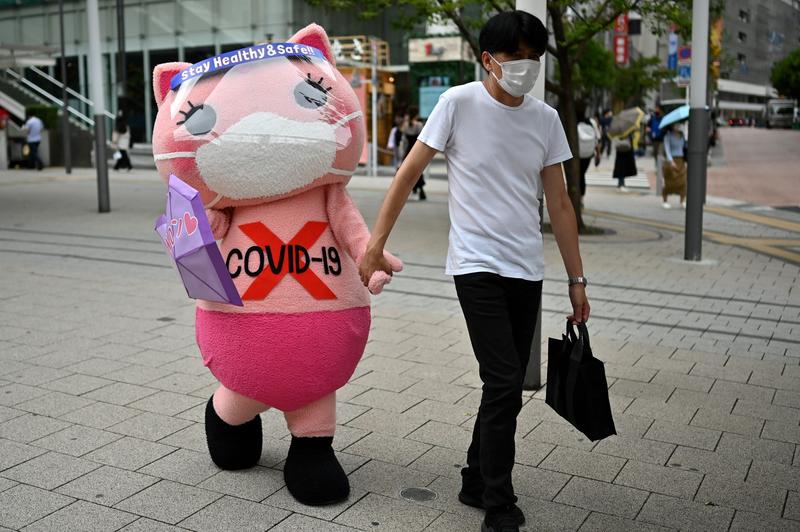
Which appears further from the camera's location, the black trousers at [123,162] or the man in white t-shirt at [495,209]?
the black trousers at [123,162]

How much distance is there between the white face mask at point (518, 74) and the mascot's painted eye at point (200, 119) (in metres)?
1.13

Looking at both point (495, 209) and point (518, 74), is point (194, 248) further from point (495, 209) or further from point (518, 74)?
point (518, 74)

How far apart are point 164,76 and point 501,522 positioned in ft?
7.46

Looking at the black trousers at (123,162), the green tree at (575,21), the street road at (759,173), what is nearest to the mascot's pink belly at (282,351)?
the green tree at (575,21)

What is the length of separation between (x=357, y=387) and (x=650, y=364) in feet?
6.37

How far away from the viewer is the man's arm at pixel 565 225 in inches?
140

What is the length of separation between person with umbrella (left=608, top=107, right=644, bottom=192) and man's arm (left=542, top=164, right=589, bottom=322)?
46.3ft

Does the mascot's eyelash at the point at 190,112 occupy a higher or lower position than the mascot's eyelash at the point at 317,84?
lower

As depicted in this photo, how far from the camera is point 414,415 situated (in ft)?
15.7

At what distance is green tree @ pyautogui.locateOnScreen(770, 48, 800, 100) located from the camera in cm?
8000

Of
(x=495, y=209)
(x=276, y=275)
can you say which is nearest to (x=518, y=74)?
(x=495, y=209)

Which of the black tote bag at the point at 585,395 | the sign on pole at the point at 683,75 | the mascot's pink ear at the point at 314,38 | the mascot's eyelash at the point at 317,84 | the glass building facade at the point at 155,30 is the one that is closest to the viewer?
the black tote bag at the point at 585,395

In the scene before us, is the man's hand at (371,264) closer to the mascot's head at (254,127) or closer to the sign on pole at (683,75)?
the mascot's head at (254,127)

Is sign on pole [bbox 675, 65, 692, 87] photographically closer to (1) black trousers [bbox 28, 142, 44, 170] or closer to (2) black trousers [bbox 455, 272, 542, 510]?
(2) black trousers [bbox 455, 272, 542, 510]
